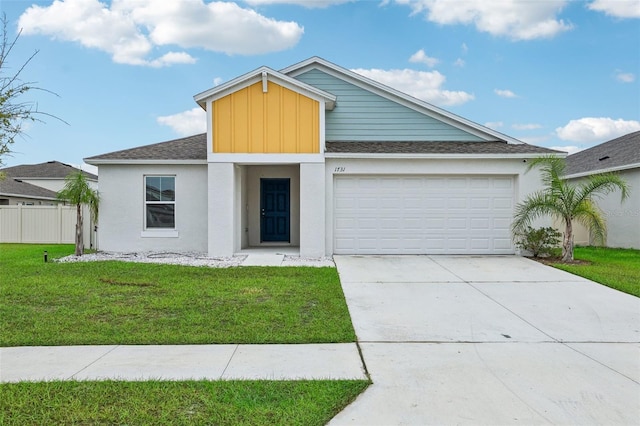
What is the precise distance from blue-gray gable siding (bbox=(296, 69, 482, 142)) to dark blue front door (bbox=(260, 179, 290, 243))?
263 cm

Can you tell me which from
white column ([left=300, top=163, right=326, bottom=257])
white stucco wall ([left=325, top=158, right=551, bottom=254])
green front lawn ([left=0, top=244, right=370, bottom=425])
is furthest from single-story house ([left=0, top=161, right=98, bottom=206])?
white stucco wall ([left=325, top=158, right=551, bottom=254])

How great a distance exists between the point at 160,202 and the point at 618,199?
15.9 meters

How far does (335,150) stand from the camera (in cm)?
1273

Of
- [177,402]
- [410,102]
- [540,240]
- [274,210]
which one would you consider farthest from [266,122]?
[177,402]

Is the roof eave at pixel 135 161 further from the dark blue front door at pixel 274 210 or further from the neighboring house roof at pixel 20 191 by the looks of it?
Result: the neighboring house roof at pixel 20 191

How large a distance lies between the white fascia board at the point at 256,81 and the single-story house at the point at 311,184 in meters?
0.03

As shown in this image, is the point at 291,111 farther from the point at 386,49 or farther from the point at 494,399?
the point at 494,399

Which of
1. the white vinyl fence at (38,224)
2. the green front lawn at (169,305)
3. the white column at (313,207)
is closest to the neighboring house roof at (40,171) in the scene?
the white vinyl fence at (38,224)

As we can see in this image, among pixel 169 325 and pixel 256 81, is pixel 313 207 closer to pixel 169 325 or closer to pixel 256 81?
pixel 256 81

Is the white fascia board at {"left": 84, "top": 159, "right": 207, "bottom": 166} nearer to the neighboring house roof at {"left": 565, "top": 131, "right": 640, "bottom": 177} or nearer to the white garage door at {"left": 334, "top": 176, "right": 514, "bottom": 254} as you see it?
the white garage door at {"left": 334, "top": 176, "right": 514, "bottom": 254}

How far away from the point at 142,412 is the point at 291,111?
9848 mm

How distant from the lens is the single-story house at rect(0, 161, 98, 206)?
24844mm

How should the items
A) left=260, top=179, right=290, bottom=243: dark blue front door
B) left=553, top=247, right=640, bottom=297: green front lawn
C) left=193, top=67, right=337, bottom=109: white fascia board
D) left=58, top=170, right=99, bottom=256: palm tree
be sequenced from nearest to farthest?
left=553, top=247, right=640, bottom=297: green front lawn < left=193, top=67, right=337, bottom=109: white fascia board < left=58, top=170, right=99, bottom=256: palm tree < left=260, top=179, right=290, bottom=243: dark blue front door

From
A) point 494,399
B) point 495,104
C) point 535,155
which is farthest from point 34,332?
point 495,104
